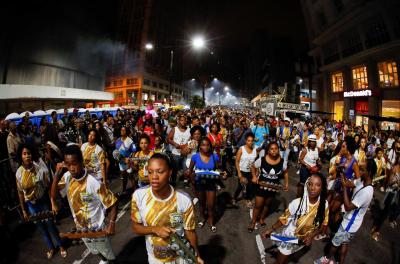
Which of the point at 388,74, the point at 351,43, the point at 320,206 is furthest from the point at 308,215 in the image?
the point at 351,43

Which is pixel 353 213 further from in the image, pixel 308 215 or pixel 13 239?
pixel 13 239

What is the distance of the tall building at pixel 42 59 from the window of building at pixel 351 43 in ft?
118

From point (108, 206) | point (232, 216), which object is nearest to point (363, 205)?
point (232, 216)

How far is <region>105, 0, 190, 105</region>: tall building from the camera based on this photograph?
→ 6562 centimetres

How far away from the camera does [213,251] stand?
4809 millimetres

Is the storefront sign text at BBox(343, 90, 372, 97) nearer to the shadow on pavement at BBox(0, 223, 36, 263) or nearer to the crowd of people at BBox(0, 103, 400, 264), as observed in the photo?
the crowd of people at BBox(0, 103, 400, 264)

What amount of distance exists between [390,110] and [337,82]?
9.84 metres

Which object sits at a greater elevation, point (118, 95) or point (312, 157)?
point (118, 95)

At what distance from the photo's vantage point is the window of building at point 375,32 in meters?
21.8

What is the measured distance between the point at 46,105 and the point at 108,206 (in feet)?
110

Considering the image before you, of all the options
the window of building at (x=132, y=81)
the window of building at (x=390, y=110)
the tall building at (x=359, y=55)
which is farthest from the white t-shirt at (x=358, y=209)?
the window of building at (x=132, y=81)

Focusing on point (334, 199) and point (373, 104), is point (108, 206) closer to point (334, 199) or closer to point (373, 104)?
point (334, 199)

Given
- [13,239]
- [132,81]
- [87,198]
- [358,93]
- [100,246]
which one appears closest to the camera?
[87,198]

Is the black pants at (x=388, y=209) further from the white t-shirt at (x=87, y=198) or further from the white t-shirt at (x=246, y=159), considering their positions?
the white t-shirt at (x=87, y=198)
